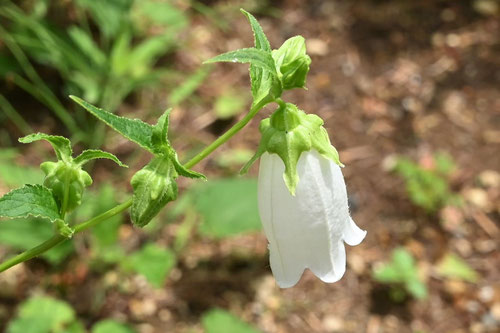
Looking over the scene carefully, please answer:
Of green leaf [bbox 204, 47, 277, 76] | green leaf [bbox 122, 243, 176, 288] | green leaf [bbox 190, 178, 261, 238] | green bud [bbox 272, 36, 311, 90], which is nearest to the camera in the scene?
green leaf [bbox 204, 47, 277, 76]

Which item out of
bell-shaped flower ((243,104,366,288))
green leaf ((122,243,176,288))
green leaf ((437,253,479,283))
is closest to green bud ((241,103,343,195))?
bell-shaped flower ((243,104,366,288))

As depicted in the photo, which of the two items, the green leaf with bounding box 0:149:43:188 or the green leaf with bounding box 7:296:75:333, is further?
the green leaf with bounding box 0:149:43:188

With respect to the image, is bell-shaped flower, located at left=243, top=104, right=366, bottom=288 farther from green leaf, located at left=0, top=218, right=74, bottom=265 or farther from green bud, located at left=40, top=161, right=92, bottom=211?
green leaf, located at left=0, top=218, right=74, bottom=265

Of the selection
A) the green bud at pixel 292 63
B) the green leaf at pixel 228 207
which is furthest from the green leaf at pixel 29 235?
the green bud at pixel 292 63

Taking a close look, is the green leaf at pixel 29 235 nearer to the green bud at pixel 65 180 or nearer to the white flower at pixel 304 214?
the green bud at pixel 65 180

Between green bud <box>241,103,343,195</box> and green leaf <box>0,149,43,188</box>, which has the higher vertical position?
green bud <box>241,103,343,195</box>

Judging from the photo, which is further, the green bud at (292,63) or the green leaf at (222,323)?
the green leaf at (222,323)
